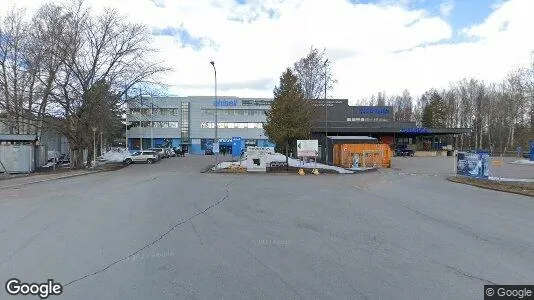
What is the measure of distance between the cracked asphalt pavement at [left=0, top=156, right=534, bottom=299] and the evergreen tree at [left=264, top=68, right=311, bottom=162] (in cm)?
2188

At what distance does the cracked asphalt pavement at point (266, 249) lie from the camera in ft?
16.4

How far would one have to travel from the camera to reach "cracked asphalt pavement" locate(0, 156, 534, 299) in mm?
4984

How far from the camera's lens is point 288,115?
113ft

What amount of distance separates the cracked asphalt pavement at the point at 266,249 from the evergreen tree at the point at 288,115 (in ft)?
71.8

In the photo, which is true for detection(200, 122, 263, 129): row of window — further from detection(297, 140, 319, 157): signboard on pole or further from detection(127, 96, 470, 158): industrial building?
detection(297, 140, 319, 157): signboard on pole

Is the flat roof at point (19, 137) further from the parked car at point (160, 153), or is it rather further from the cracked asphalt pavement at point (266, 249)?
the cracked asphalt pavement at point (266, 249)

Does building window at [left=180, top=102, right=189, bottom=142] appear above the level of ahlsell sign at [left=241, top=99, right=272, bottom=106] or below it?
below

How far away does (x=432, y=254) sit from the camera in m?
6.57

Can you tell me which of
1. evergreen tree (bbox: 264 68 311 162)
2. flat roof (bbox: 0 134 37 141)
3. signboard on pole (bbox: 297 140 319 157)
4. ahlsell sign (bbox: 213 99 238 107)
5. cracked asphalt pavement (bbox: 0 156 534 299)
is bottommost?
cracked asphalt pavement (bbox: 0 156 534 299)

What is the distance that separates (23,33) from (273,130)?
24760mm

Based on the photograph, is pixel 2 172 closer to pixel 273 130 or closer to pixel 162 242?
pixel 273 130

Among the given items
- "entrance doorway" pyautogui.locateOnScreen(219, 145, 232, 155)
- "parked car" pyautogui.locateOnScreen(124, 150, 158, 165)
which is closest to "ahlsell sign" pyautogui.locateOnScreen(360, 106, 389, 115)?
"entrance doorway" pyautogui.locateOnScreen(219, 145, 232, 155)

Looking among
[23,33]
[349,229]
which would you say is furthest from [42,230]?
[23,33]

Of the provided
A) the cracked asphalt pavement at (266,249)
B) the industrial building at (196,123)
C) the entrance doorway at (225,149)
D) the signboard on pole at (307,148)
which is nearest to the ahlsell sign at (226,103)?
the industrial building at (196,123)
